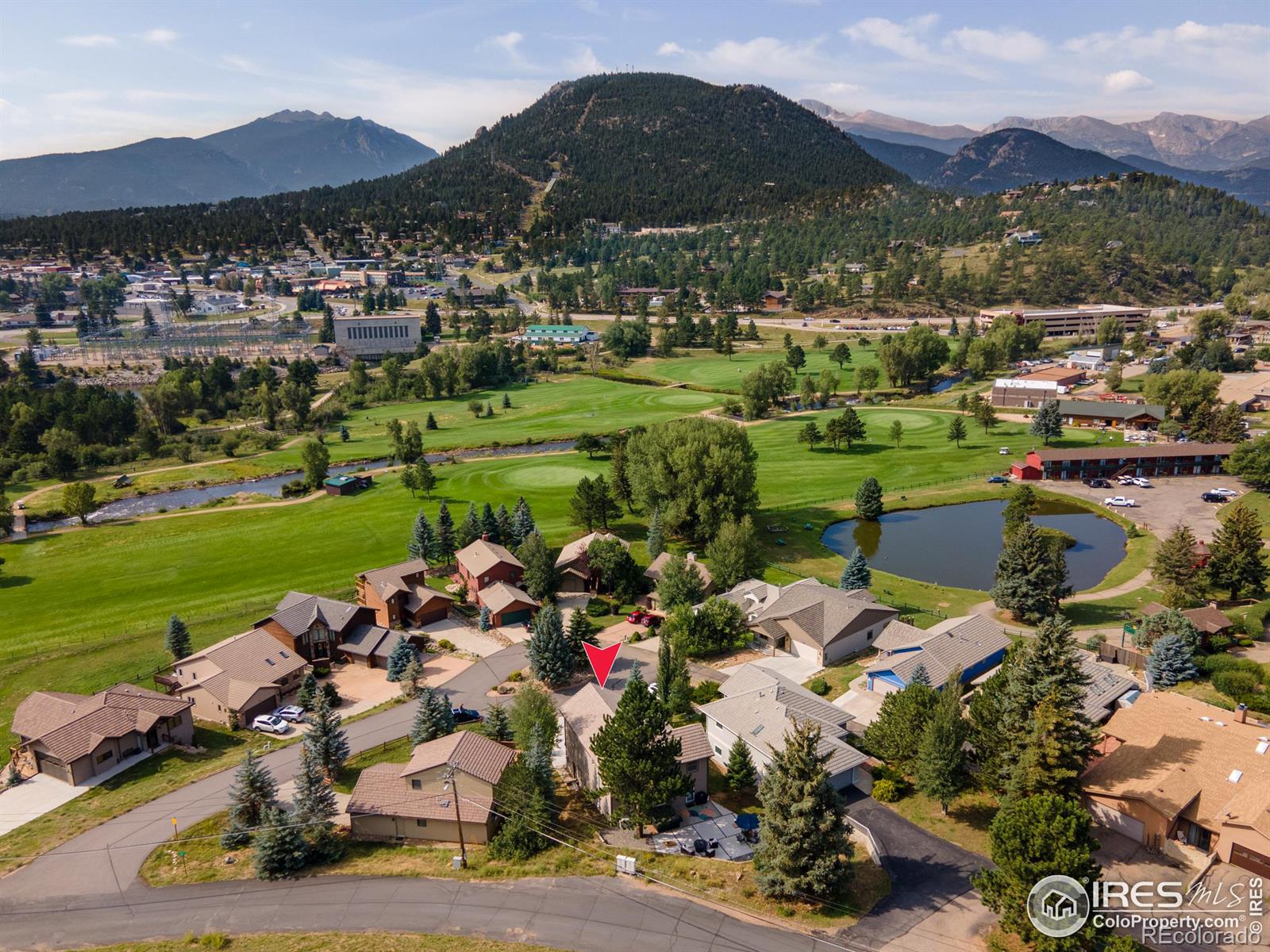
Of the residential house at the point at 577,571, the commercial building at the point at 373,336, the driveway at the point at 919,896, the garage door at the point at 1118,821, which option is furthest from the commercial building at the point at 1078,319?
the driveway at the point at 919,896

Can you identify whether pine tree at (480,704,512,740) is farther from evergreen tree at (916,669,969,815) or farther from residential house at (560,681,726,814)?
evergreen tree at (916,669,969,815)

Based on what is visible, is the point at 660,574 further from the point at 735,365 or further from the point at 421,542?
the point at 735,365

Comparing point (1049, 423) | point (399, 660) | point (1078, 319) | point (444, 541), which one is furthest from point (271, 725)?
point (1078, 319)

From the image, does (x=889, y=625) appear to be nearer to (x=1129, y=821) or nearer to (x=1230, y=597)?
(x=1129, y=821)

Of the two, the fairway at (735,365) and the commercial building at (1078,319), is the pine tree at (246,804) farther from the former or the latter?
the commercial building at (1078,319)

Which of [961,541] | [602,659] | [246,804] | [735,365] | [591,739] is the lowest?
[961,541]

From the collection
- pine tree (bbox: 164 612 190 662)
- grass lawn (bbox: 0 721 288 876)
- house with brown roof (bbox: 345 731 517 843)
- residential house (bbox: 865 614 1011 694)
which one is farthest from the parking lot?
pine tree (bbox: 164 612 190 662)

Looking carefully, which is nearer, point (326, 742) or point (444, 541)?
point (326, 742)
